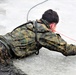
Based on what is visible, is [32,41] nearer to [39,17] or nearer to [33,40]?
[33,40]

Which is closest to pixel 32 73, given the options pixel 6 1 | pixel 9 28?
pixel 9 28

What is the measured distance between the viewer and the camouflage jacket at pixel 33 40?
3.63 meters

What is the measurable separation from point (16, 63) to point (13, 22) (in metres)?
1.63

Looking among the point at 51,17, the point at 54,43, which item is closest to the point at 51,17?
the point at 51,17

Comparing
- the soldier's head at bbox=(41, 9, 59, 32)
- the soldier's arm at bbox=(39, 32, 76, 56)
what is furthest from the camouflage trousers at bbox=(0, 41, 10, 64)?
the soldier's head at bbox=(41, 9, 59, 32)

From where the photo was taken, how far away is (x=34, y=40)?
12.1 ft

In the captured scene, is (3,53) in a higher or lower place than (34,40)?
lower

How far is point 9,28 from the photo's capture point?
16.3 feet

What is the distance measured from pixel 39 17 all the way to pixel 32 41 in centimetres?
192

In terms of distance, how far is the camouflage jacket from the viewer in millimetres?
3635

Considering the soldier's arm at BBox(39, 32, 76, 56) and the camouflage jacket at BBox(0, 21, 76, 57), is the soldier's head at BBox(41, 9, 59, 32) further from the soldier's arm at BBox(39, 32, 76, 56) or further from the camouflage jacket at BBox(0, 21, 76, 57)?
the soldier's arm at BBox(39, 32, 76, 56)

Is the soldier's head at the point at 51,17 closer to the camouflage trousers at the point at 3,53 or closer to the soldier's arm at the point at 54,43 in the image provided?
the soldier's arm at the point at 54,43

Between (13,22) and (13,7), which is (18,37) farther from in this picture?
(13,7)

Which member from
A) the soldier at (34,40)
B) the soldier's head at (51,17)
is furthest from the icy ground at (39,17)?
the soldier's head at (51,17)
